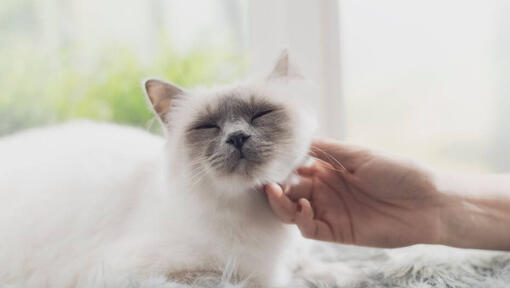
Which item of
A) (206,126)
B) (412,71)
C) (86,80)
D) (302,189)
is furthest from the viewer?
(86,80)

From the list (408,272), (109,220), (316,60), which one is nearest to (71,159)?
(109,220)

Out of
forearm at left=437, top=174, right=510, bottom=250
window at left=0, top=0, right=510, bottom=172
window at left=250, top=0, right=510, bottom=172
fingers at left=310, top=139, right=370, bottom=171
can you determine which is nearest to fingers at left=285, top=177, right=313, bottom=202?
fingers at left=310, top=139, right=370, bottom=171

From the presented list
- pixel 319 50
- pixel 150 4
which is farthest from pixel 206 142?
pixel 150 4

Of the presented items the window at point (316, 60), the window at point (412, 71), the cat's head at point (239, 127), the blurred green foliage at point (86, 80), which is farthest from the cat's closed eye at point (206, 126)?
the blurred green foliage at point (86, 80)

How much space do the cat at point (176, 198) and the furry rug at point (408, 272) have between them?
6 centimetres

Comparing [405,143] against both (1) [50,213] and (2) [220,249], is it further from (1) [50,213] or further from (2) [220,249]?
(1) [50,213]

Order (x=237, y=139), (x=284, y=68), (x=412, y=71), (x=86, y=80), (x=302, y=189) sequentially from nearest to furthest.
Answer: (x=237, y=139), (x=284, y=68), (x=302, y=189), (x=412, y=71), (x=86, y=80)

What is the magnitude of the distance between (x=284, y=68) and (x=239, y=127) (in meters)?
0.27

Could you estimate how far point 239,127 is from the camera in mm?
1079

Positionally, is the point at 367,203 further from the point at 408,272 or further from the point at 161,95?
the point at 161,95

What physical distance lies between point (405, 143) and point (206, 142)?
1.30 m

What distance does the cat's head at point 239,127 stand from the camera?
1061mm

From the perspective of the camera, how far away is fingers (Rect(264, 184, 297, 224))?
115 centimetres

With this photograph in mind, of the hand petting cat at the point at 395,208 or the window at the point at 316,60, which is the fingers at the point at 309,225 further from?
the window at the point at 316,60
